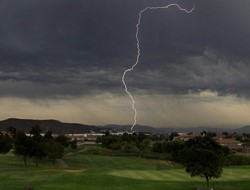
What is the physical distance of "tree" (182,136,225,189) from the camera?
50.3 meters

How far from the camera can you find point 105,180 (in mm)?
62031

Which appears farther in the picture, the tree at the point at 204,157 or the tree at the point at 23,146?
the tree at the point at 23,146

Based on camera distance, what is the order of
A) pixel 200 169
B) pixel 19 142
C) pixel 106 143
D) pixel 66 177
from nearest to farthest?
pixel 200 169 → pixel 66 177 → pixel 19 142 → pixel 106 143

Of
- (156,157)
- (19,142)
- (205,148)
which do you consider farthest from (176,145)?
(205,148)

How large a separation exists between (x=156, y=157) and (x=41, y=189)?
3077 inches

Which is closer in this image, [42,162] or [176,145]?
[42,162]

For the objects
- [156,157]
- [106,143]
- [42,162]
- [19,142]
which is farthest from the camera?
[106,143]

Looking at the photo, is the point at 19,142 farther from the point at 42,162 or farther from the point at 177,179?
the point at 177,179

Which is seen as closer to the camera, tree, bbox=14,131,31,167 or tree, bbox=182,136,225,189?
tree, bbox=182,136,225,189

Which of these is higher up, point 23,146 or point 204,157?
point 204,157

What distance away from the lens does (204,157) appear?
5025cm

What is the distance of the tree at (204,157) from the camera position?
50.3 m

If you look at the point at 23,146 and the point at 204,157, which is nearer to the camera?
the point at 204,157

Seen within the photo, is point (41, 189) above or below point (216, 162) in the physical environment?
below
